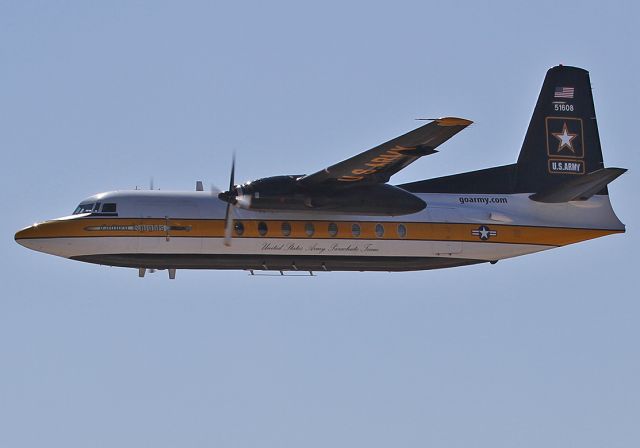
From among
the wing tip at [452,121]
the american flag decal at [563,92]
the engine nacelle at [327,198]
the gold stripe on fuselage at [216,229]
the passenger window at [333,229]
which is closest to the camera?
the wing tip at [452,121]

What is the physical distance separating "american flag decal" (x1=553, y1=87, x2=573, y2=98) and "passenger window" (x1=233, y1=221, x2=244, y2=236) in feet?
30.2

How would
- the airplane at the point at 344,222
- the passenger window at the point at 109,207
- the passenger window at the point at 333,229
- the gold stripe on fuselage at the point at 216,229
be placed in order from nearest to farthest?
the airplane at the point at 344,222 < the gold stripe on fuselage at the point at 216,229 < the passenger window at the point at 109,207 < the passenger window at the point at 333,229

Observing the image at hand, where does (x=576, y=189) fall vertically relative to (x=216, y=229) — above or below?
above

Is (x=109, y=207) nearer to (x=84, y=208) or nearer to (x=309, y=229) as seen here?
(x=84, y=208)

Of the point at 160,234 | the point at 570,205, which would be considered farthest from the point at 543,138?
the point at 160,234

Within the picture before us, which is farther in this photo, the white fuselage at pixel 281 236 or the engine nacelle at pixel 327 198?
the white fuselage at pixel 281 236

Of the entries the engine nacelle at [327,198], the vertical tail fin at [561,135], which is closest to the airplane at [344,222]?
the engine nacelle at [327,198]

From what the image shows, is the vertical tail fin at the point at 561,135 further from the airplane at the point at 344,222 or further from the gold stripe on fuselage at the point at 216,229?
the gold stripe on fuselage at the point at 216,229

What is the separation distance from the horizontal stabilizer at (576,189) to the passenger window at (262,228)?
272 inches

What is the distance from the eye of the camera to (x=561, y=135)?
3462cm

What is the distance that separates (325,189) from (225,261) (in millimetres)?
2984

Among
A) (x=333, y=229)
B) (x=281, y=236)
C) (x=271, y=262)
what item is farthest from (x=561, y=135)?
(x=271, y=262)

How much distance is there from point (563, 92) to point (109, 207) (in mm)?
12143

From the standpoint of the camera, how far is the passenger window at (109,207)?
31781 millimetres
